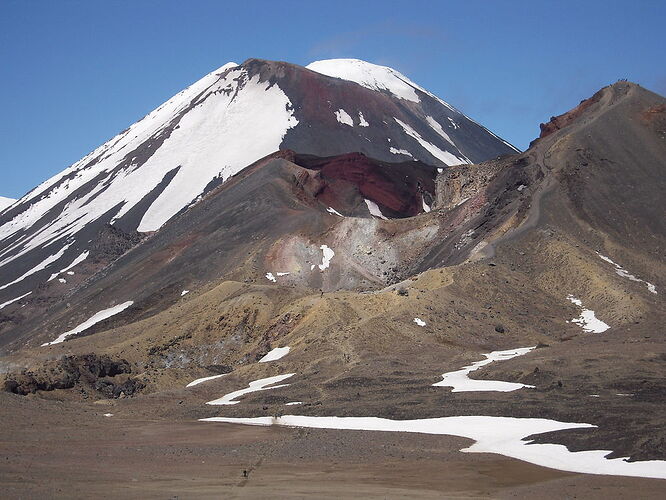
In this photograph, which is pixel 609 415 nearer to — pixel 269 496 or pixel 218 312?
pixel 269 496

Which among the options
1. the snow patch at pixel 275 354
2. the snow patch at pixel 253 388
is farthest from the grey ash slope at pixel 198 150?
the snow patch at pixel 253 388

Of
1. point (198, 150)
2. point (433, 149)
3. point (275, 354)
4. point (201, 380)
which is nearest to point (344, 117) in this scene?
point (433, 149)

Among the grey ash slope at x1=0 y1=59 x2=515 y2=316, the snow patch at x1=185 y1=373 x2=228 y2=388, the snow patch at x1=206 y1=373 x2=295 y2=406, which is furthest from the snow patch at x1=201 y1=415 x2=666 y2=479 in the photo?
the grey ash slope at x1=0 y1=59 x2=515 y2=316

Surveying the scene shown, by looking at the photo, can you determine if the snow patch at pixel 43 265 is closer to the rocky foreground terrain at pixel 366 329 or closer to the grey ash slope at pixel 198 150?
the grey ash slope at pixel 198 150

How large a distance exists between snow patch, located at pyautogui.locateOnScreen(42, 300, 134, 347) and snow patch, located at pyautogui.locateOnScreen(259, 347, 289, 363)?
28.4m

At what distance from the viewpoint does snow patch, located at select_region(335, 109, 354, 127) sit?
157700 mm

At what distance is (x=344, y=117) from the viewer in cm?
15950

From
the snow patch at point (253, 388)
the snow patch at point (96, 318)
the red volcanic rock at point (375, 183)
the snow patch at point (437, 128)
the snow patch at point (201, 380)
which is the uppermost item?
the snow patch at point (437, 128)

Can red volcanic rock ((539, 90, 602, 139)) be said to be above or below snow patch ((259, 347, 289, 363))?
above

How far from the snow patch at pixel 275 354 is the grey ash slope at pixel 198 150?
61975 millimetres

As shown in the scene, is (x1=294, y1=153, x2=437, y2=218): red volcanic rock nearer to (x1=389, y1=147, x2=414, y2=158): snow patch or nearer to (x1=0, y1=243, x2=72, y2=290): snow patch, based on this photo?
(x1=389, y1=147, x2=414, y2=158): snow patch

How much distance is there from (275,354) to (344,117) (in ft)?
346

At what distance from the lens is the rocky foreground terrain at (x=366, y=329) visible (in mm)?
29016

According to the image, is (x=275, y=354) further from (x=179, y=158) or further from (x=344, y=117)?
(x=344, y=117)
